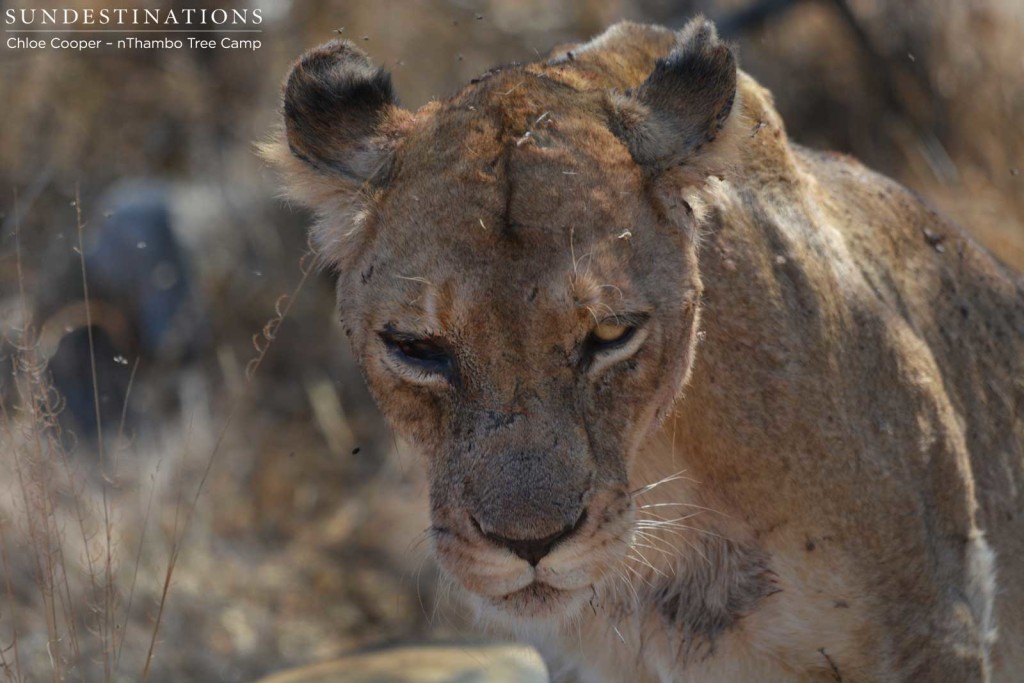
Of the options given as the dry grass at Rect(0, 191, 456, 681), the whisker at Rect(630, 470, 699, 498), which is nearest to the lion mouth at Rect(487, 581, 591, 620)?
the whisker at Rect(630, 470, 699, 498)

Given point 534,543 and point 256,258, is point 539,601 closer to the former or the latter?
point 534,543

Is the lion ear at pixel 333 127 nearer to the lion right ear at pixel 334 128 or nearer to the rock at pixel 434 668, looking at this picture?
the lion right ear at pixel 334 128

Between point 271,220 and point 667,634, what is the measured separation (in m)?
6.51

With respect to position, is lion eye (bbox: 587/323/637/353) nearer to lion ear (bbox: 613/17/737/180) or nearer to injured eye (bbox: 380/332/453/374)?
injured eye (bbox: 380/332/453/374)

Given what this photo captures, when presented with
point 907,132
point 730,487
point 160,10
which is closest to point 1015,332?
point 730,487

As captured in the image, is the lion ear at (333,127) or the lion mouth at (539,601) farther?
the lion ear at (333,127)

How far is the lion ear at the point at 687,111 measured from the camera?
3.36 metres

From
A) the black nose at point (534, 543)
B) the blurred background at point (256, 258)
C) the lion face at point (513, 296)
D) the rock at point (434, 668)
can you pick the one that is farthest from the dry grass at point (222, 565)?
the black nose at point (534, 543)

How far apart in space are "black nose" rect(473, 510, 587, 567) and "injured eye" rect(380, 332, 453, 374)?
422 mm

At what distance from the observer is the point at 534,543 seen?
292 centimetres

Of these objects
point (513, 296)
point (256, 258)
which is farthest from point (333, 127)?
point (256, 258)

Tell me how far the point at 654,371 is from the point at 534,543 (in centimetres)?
57

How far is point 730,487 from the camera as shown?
357 centimetres

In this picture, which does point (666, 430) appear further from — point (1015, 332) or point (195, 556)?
point (195, 556)
